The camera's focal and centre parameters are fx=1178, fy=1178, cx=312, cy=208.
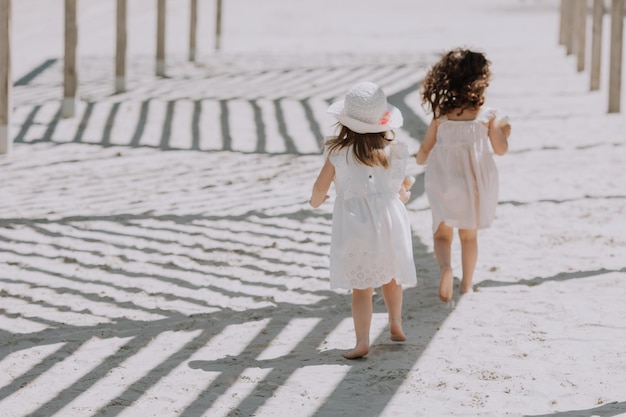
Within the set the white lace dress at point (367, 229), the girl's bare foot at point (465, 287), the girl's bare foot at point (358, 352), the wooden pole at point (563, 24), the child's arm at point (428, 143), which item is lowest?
the girl's bare foot at point (358, 352)

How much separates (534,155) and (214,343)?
420 cm

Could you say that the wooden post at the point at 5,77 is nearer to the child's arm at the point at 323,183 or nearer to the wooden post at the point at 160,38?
the wooden post at the point at 160,38

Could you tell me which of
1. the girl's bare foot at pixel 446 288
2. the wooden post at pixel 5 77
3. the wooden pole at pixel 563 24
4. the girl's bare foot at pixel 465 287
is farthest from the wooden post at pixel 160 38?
the girl's bare foot at pixel 446 288

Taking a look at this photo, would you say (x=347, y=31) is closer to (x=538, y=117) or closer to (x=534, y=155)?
(x=538, y=117)

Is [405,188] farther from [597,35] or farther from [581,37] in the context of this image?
[581,37]

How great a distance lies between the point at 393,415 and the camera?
347cm

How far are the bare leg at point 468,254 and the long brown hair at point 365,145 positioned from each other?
3.13 ft

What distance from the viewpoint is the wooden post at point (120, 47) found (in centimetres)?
1038

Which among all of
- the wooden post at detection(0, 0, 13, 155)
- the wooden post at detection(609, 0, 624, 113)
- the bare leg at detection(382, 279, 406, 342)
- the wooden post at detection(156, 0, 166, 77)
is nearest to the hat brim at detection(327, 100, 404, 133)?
the bare leg at detection(382, 279, 406, 342)

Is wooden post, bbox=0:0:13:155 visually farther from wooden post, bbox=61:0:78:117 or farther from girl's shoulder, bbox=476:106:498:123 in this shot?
girl's shoulder, bbox=476:106:498:123

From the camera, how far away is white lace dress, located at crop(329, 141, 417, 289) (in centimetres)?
394

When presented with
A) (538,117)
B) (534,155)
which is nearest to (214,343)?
(534,155)

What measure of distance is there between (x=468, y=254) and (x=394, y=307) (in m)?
0.78

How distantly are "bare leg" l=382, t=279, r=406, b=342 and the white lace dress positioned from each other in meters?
0.10
